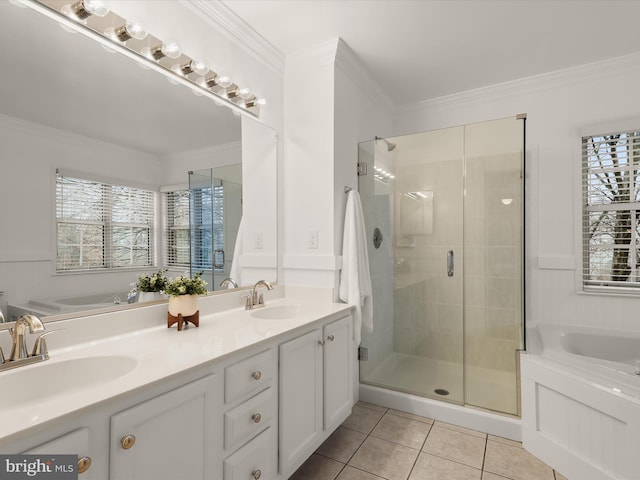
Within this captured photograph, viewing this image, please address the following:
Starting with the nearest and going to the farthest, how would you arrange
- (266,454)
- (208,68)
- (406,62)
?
(266,454) < (208,68) < (406,62)

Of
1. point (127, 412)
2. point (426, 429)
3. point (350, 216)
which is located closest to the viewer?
point (127, 412)

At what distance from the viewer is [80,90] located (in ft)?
4.37

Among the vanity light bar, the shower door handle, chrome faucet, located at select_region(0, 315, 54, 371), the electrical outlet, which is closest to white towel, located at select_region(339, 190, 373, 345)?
the electrical outlet

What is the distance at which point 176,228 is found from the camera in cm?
169

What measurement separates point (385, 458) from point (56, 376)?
5.38 ft

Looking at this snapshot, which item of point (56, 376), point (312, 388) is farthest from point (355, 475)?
point (56, 376)

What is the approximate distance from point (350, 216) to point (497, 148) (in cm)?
113

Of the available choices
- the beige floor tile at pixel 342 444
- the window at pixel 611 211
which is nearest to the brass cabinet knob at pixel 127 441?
the beige floor tile at pixel 342 444

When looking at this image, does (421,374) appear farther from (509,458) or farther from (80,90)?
(80,90)

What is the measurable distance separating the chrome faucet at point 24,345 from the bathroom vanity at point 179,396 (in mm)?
47

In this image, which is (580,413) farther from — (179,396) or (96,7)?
(96,7)

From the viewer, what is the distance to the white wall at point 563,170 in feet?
8.15

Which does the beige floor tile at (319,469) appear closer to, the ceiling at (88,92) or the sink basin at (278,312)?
the sink basin at (278,312)

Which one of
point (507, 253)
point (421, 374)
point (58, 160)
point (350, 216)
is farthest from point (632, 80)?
point (58, 160)
